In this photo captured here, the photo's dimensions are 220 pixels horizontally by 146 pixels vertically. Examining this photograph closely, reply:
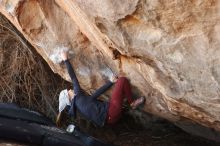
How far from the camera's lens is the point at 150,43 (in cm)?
438

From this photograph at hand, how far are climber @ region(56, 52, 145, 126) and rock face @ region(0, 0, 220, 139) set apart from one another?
0.11 metres

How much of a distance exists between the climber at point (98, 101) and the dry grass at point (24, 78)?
194 centimetres

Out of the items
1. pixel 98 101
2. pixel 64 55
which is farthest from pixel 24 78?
pixel 98 101

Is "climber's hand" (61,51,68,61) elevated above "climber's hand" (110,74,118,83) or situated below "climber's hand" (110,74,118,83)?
above

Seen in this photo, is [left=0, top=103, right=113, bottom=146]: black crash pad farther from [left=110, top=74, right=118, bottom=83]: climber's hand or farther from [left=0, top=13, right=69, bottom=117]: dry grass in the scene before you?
[left=0, top=13, right=69, bottom=117]: dry grass

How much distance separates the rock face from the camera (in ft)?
13.2

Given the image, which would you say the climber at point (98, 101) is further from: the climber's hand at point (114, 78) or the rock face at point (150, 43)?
the rock face at point (150, 43)

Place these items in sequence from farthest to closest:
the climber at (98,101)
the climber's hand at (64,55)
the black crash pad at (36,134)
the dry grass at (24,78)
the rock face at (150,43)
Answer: the dry grass at (24,78), the climber's hand at (64,55), the climber at (98,101), the black crash pad at (36,134), the rock face at (150,43)

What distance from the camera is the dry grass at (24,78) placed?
7.82 m

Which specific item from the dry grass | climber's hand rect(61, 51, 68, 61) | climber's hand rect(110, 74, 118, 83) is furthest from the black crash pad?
the dry grass

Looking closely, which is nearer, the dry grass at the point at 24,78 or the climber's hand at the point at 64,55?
the climber's hand at the point at 64,55

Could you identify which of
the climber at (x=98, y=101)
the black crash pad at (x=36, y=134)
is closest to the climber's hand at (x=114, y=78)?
the climber at (x=98, y=101)

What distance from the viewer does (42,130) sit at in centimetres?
547

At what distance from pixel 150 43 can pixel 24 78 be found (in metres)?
3.97
